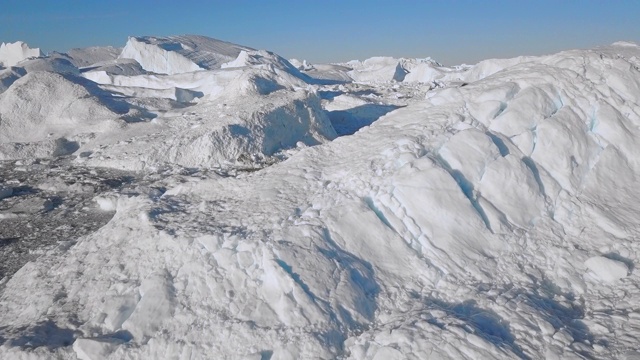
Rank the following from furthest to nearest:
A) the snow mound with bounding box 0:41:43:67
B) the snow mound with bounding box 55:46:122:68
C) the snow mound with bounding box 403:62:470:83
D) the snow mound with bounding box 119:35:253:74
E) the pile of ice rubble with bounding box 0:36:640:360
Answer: the snow mound with bounding box 55:46:122:68 < the snow mound with bounding box 0:41:43:67 < the snow mound with bounding box 119:35:253:74 < the snow mound with bounding box 403:62:470:83 < the pile of ice rubble with bounding box 0:36:640:360

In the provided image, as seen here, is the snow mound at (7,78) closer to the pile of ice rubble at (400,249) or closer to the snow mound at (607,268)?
the pile of ice rubble at (400,249)

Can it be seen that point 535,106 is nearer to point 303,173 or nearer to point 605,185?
point 605,185

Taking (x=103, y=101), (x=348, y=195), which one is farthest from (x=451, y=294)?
(x=103, y=101)

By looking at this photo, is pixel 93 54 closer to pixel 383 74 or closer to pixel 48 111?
pixel 383 74

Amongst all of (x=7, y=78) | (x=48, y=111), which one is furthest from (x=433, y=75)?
(x=48, y=111)

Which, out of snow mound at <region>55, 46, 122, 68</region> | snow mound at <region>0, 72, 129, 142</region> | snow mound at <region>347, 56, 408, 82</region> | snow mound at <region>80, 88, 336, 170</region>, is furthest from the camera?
snow mound at <region>55, 46, 122, 68</region>

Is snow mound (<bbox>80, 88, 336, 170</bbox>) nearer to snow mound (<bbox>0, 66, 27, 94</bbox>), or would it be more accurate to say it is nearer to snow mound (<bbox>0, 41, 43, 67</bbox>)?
snow mound (<bbox>0, 66, 27, 94</bbox>)

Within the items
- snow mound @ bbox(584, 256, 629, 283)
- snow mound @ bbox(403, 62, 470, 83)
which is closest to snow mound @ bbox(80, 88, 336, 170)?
snow mound @ bbox(584, 256, 629, 283)
